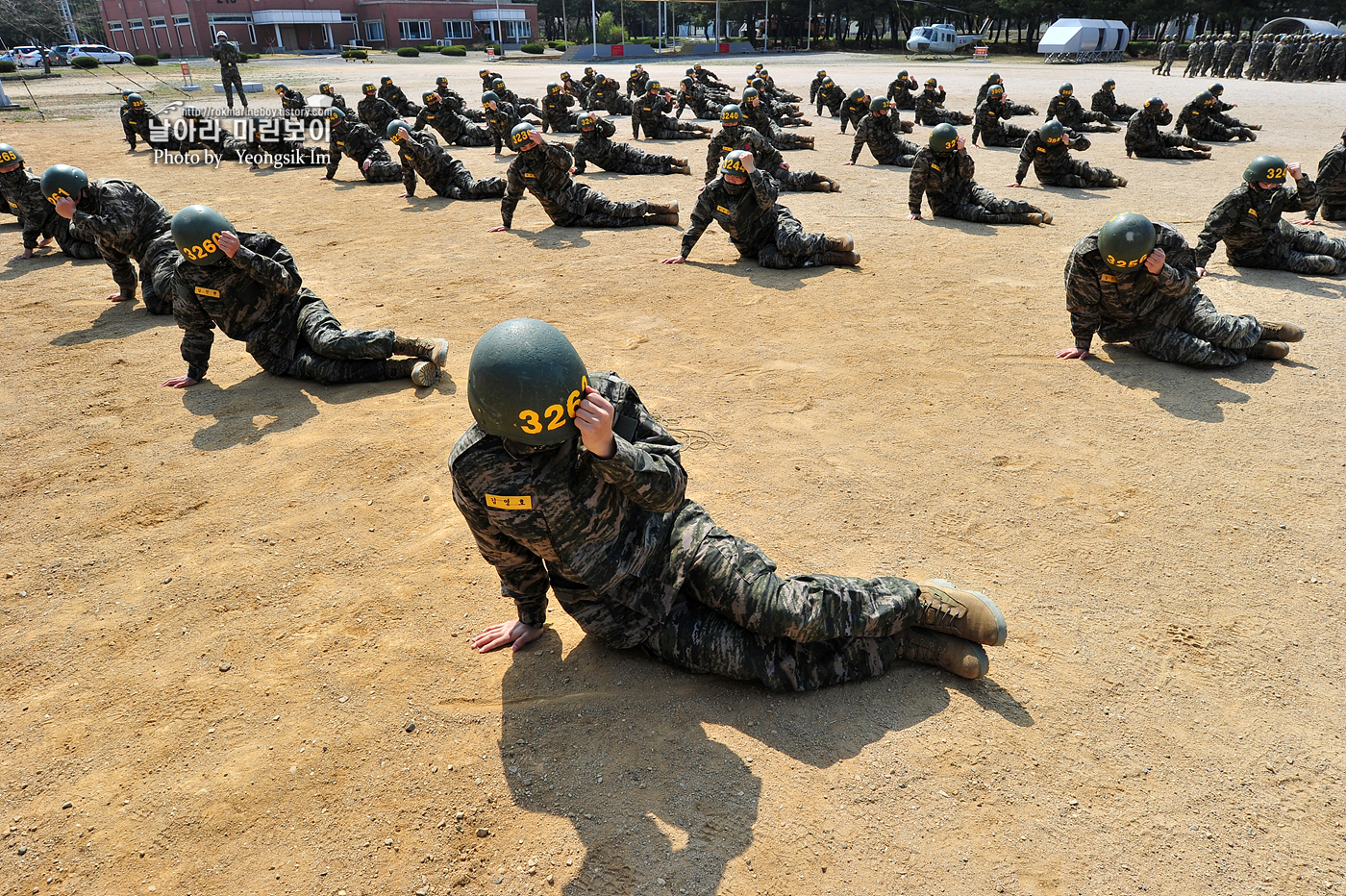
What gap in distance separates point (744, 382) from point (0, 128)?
28.3 metres

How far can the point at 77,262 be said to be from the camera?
11148mm

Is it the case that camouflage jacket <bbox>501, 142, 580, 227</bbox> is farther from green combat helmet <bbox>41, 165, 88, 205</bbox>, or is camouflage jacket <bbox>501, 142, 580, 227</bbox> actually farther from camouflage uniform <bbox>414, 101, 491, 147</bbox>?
camouflage uniform <bbox>414, 101, 491, 147</bbox>

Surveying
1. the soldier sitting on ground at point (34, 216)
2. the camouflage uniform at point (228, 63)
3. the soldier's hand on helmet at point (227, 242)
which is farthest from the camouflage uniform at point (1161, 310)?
the camouflage uniform at point (228, 63)

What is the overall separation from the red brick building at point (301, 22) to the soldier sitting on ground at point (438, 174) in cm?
5778

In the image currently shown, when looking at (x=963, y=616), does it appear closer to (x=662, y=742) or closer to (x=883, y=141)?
(x=662, y=742)

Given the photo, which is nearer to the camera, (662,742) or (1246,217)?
(662,742)

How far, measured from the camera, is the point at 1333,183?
10.8 metres

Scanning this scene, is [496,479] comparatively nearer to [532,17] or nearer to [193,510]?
[193,510]

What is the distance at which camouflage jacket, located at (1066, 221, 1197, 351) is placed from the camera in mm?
6504

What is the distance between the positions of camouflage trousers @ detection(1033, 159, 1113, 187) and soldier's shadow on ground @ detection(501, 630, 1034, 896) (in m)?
13.1

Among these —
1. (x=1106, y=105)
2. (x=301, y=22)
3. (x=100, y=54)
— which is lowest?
(x=1106, y=105)

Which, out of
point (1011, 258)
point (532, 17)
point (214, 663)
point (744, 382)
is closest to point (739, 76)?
point (1011, 258)

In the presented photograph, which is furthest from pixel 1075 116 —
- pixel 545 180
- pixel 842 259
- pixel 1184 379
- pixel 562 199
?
pixel 1184 379

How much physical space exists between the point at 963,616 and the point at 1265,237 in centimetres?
845
